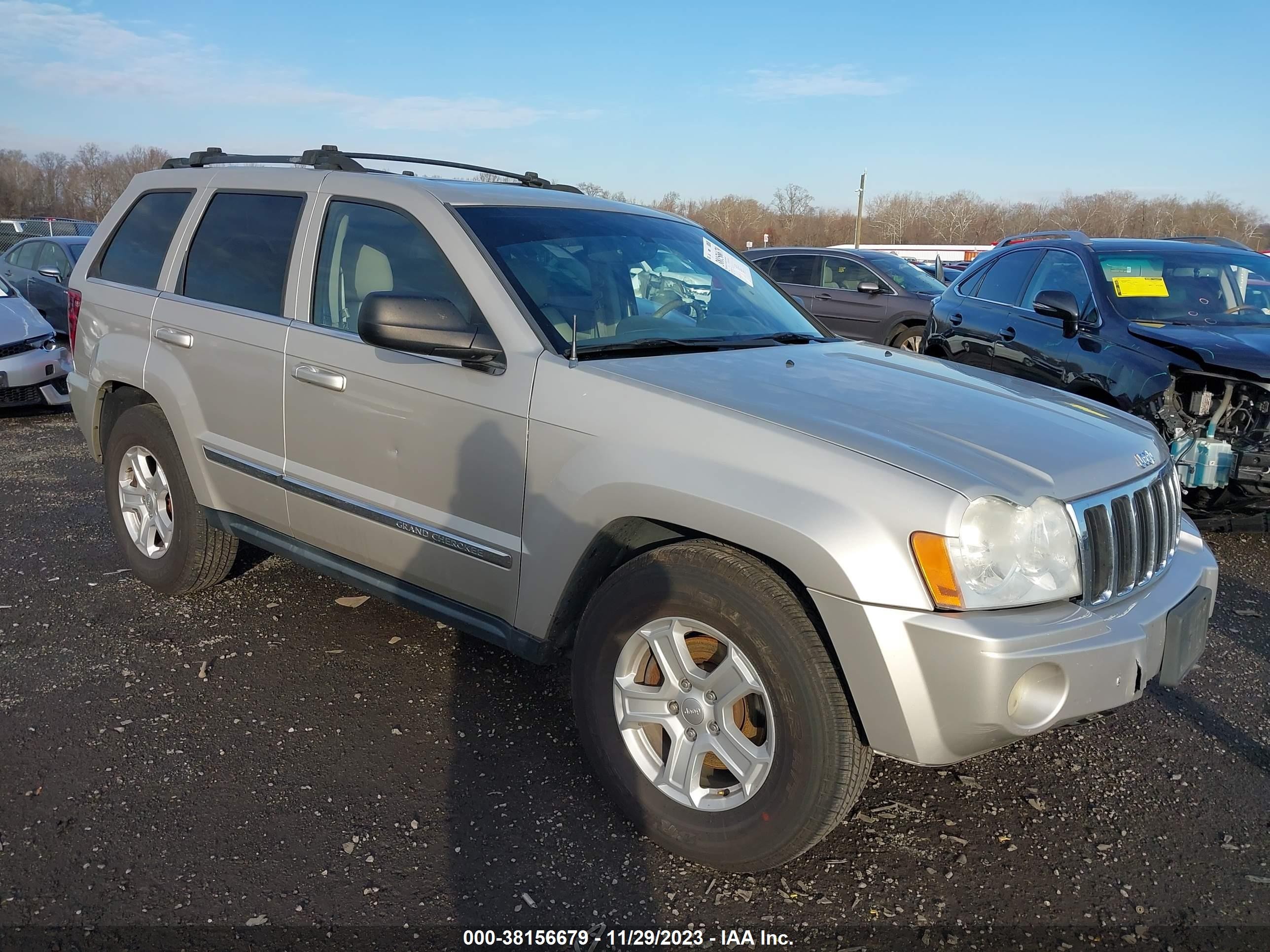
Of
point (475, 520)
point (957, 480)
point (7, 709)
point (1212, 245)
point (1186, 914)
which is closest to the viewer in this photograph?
point (957, 480)

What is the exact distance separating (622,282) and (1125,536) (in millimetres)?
1842

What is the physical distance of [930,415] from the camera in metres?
2.82

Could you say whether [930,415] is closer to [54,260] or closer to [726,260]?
[726,260]

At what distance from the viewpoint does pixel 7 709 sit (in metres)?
3.59

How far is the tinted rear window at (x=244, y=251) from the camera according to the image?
3934 mm

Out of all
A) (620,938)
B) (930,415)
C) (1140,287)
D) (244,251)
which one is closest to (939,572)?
(930,415)

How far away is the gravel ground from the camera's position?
2541 millimetres

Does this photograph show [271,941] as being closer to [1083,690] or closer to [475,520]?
[475,520]

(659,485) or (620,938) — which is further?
(659,485)

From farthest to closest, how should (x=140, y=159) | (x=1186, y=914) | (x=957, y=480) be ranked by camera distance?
(x=140, y=159)
(x=1186, y=914)
(x=957, y=480)

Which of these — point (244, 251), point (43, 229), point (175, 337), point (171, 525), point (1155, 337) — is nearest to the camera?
point (244, 251)

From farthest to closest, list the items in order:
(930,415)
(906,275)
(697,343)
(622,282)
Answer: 1. (906,275)
2. (622,282)
3. (697,343)
4. (930,415)

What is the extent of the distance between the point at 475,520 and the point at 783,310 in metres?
1.66

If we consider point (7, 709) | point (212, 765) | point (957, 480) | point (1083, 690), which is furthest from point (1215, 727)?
point (7, 709)
